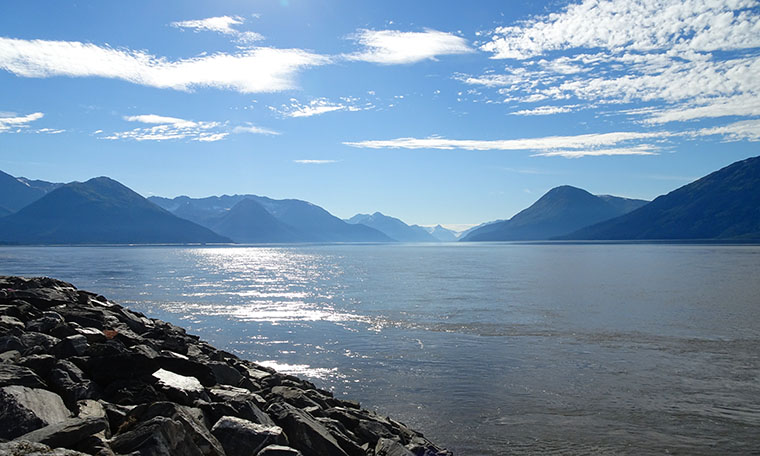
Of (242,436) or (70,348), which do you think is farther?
(70,348)

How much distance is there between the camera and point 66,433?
7.93 metres

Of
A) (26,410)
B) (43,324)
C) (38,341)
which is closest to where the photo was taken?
(26,410)

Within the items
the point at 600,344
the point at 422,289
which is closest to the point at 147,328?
the point at 600,344

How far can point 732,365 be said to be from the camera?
2364 cm

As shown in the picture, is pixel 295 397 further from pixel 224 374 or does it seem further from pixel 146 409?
Answer: pixel 146 409

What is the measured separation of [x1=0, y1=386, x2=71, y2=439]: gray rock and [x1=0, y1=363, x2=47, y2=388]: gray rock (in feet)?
1.65

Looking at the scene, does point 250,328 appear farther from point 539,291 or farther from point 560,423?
point 539,291

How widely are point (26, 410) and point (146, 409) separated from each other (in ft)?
6.26

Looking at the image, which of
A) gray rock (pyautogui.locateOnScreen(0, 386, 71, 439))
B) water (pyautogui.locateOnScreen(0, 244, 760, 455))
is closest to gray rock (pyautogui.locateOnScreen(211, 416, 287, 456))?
gray rock (pyautogui.locateOnScreen(0, 386, 71, 439))

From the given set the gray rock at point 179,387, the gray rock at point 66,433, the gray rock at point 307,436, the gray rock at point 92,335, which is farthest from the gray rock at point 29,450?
the gray rock at point 92,335

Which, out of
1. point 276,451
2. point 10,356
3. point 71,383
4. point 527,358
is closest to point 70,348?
point 10,356

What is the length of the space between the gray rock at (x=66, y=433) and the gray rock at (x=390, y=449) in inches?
242

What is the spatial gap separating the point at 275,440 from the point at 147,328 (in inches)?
572

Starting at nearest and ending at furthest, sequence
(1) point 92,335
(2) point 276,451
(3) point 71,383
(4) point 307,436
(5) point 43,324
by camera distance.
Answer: (2) point 276,451
(3) point 71,383
(4) point 307,436
(1) point 92,335
(5) point 43,324
